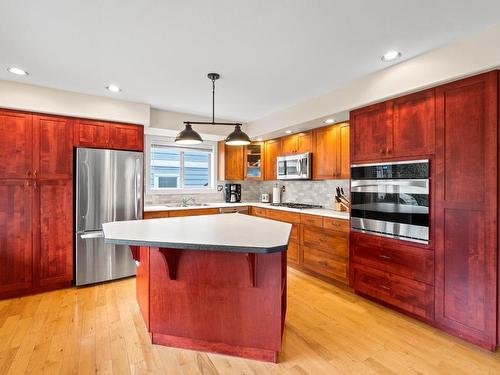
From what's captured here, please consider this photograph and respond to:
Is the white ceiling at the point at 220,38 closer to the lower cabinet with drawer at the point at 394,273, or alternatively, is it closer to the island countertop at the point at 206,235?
the island countertop at the point at 206,235

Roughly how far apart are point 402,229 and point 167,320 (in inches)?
89.5

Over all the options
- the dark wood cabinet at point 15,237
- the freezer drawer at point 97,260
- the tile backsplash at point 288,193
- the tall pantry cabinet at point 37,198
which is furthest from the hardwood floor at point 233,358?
the tile backsplash at point 288,193

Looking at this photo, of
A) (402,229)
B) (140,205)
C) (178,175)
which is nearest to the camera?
(402,229)

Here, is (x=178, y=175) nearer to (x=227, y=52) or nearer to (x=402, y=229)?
(x=227, y=52)

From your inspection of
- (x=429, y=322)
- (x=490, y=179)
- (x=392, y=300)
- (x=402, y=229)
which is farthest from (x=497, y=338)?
(x=490, y=179)

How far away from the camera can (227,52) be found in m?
2.22

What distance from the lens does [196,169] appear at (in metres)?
4.95

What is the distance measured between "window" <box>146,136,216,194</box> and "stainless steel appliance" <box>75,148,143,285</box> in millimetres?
930

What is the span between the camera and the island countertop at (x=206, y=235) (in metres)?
1.61

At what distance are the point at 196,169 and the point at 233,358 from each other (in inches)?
141

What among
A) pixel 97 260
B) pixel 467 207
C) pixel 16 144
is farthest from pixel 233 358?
pixel 16 144

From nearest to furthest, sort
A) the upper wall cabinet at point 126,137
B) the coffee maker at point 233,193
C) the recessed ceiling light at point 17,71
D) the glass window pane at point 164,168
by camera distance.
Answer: the recessed ceiling light at point 17,71 → the upper wall cabinet at point 126,137 → the glass window pane at point 164,168 → the coffee maker at point 233,193

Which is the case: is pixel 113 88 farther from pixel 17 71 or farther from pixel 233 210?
pixel 233 210

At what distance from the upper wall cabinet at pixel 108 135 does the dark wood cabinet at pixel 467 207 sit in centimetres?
351
